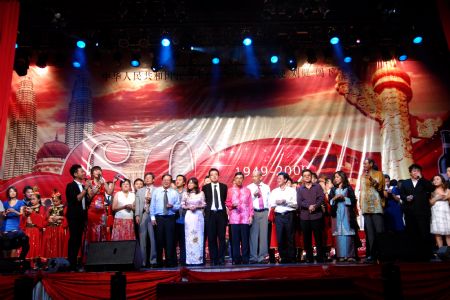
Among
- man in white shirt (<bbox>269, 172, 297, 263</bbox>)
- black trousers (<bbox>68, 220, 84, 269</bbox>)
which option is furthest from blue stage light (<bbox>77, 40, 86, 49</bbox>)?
man in white shirt (<bbox>269, 172, 297, 263</bbox>)

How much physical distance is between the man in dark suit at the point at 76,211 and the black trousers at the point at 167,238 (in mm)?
1167

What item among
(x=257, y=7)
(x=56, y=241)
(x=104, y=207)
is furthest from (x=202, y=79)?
(x=56, y=241)

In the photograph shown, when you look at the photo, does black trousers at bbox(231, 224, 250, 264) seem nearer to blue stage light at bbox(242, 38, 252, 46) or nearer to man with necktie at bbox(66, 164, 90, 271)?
man with necktie at bbox(66, 164, 90, 271)

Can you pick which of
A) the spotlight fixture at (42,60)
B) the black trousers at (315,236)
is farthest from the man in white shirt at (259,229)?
the spotlight fixture at (42,60)

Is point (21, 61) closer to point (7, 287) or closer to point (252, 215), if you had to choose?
point (7, 287)

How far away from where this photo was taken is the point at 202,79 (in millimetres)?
9734

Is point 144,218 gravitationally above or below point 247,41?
below

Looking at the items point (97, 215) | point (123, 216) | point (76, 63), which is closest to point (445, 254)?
point (123, 216)

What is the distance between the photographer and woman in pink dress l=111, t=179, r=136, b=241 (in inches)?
265

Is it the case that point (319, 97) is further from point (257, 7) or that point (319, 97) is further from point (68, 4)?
point (68, 4)

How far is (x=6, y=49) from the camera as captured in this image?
20.5ft

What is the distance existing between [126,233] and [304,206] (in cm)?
288

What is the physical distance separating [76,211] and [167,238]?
144 cm

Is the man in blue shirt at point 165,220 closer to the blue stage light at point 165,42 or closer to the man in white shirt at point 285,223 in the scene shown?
the man in white shirt at point 285,223
